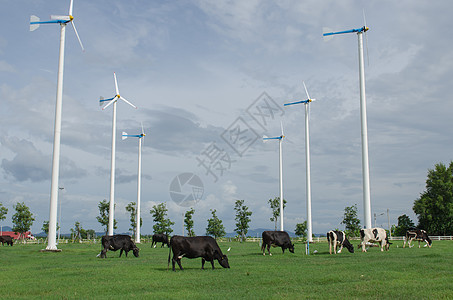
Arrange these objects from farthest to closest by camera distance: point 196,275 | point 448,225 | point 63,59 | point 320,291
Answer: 1. point 448,225
2. point 63,59
3. point 196,275
4. point 320,291

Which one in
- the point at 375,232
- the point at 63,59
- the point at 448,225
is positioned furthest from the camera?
the point at 448,225

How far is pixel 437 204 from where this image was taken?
243ft

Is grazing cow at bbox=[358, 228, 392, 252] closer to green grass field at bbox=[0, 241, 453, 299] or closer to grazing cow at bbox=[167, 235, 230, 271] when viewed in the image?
green grass field at bbox=[0, 241, 453, 299]

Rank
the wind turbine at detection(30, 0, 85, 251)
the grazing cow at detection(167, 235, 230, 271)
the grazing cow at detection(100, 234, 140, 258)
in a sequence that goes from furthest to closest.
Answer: the wind turbine at detection(30, 0, 85, 251)
the grazing cow at detection(100, 234, 140, 258)
the grazing cow at detection(167, 235, 230, 271)

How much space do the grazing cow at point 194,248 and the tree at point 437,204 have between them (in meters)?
64.1

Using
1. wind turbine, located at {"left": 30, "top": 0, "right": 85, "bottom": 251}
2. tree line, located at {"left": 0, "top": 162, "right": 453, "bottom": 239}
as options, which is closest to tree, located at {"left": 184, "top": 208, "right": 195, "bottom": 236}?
tree line, located at {"left": 0, "top": 162, "right": 453, "bottom": 239}

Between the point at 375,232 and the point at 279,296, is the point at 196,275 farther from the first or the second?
the point at 375,232

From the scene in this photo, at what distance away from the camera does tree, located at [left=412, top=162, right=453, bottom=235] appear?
7450 centimetres

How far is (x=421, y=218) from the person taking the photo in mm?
76688

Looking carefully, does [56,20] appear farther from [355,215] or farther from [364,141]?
[355,215]

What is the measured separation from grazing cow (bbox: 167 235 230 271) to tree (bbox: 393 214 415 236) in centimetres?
6653

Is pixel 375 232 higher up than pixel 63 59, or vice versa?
pixel 63 59

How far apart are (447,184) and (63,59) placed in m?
65.2

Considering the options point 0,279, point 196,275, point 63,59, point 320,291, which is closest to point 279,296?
point 320,291
